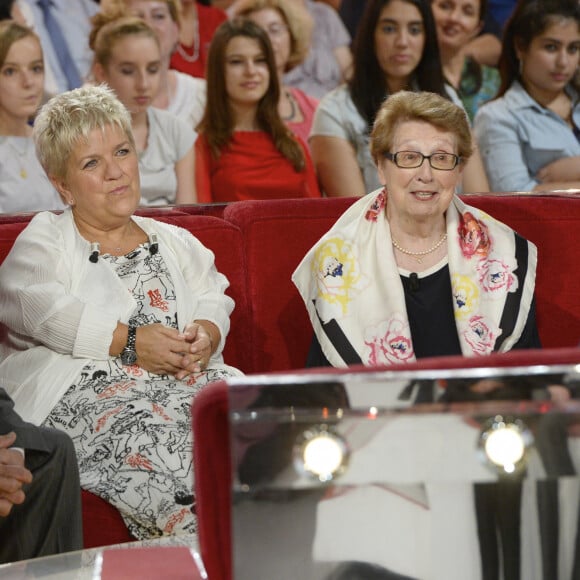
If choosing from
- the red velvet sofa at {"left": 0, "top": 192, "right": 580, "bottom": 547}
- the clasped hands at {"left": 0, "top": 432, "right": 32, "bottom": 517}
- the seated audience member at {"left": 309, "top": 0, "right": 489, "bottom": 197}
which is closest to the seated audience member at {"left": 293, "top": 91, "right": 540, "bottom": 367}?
the red velvet sofa at {"left": 0, "top": 192, "right": 580, "bottom": 547}

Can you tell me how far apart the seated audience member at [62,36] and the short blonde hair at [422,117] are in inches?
86.6

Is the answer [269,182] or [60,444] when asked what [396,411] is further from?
[269,182]

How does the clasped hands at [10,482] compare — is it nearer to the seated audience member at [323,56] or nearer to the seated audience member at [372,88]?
the seated audience member at [372,88]

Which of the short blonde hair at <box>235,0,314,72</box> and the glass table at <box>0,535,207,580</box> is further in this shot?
the short blonde hair at <box>235,0,314,72</box>

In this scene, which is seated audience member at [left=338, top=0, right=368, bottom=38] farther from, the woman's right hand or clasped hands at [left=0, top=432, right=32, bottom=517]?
clasped hands at [left=0, top=432, right=32, bottom=517]

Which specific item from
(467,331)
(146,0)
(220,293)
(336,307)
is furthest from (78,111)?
(146,0)

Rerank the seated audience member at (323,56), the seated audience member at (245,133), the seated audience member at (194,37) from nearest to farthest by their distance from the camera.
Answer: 1. the seated audience member at (245,133)
2. the seated audience member at (194,37)
3. the seated audience member at (323,56)

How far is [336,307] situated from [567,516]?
1640 mm

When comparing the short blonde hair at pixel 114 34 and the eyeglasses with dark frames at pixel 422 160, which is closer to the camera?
the eyeglasses with dark frames at pixel 422 160

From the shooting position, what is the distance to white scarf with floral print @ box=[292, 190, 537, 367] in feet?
8.20

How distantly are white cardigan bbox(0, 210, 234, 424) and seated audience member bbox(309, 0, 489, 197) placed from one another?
1297 millimetres

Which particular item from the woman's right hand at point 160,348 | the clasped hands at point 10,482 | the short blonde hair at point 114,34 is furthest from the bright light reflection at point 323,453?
the short blonde hair at point 114,34

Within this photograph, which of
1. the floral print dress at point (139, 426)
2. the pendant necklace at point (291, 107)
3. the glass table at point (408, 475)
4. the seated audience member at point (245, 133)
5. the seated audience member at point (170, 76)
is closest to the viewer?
the glass table at point (408, 475)

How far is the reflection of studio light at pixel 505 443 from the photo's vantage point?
2.77 feet
